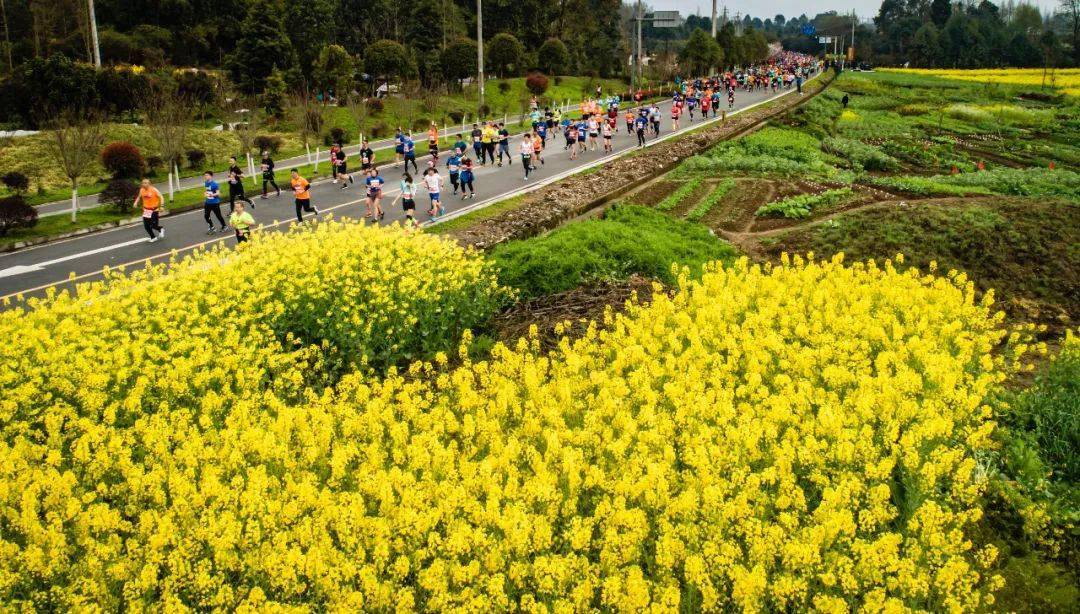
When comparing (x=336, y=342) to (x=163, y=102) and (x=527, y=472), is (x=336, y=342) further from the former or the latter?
(x=163, y=102)

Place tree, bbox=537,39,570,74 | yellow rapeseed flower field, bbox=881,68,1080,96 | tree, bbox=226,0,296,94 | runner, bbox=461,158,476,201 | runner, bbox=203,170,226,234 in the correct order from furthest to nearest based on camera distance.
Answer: yellow rapeseed flower field, bbox=881,68,1080,96 < tree, bbox=537,39,570,74 < tree, bbox=226,0,296,94 < runner, bbox=461,158,476,201 < runner, bbox=203,170,226,234

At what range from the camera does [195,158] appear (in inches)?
1223

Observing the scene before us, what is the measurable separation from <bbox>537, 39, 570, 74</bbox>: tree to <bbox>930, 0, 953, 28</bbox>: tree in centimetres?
8066

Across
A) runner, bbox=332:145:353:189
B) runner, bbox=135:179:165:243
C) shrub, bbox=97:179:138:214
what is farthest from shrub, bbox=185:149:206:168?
runner, bbox=135:179:165:243

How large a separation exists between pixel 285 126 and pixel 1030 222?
109 feet

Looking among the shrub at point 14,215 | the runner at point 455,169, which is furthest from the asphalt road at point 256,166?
the runner at point 455,169

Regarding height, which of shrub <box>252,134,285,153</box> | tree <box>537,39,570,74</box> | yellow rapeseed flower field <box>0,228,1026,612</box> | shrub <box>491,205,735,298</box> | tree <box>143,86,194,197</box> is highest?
tree <box>537,39,570,74</box>

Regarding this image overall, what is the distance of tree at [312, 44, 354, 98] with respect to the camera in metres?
43.9

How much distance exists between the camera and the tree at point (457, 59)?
168 ft

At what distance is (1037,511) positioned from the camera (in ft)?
21.9

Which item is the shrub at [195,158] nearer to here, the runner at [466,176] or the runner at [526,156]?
the runner at [466,176]

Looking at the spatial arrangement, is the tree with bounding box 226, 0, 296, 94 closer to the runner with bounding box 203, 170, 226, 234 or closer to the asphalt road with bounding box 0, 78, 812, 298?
the asphalt road with bounding box 0, 78, 812, 298

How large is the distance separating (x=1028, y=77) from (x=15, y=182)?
84.7 m

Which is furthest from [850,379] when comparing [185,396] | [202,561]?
[185,396]
